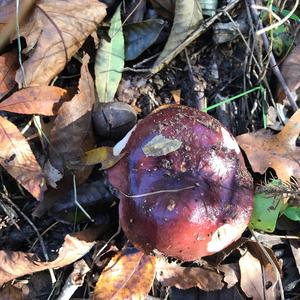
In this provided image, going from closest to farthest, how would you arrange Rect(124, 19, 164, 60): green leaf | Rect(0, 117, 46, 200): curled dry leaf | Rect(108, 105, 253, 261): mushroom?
Rect(108, 105, 253, 261): mushroom < Rect(0, 117, 46, 200): curled dry leaf < Rect(124, 19, 164, 60): green leaf

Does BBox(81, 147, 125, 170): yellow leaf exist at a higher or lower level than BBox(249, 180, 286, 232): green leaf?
higher

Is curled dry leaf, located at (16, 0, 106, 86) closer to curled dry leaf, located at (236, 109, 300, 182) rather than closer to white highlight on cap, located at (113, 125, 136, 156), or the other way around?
white highlight on cap, located at (113, 125, 136, 156)

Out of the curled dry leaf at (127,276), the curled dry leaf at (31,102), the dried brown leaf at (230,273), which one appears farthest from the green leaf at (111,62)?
the dried brown leaf at (230,273)

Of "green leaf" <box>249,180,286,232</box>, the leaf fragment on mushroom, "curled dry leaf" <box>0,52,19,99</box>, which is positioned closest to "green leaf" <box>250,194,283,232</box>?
"green leaf" <box>249,180,286,232</box>

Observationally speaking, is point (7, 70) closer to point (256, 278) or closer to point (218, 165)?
point (218, 165)

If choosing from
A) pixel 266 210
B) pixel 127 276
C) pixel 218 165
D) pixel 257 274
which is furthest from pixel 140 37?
pixel 257 274
